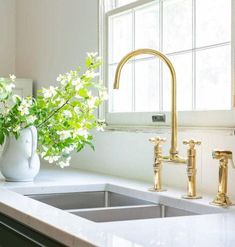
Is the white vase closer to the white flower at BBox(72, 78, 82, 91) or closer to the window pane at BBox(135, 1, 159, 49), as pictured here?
the white flower at BBox(72, 78, 82, 91)

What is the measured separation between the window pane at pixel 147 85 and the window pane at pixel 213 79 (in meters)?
0.31

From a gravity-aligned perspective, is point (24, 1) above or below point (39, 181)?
above

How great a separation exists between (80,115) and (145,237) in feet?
4.03

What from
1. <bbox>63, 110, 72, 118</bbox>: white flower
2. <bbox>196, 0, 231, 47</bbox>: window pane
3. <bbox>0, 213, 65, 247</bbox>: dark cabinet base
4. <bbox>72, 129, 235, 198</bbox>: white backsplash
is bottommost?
<bbox>0, 213, 65, 247</bbox>: dark cabinet base

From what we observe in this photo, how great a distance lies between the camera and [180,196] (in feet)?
6.31

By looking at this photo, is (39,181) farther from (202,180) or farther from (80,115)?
(202,180)

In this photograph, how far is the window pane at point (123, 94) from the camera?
2.69 meters

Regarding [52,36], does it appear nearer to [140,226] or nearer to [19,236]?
[19,236]

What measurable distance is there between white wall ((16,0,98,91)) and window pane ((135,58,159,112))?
0.38m

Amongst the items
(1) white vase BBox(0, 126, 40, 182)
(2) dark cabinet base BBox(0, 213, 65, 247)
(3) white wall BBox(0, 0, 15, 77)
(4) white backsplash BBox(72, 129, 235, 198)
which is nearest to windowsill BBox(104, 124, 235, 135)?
(4) white backsplash BBox(72, 129, 235, 198)

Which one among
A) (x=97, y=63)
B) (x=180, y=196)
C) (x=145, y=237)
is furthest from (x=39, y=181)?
(x=145, y=237)

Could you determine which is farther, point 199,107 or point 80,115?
point 80,115

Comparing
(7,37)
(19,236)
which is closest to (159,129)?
(19,236)

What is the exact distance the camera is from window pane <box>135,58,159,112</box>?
2494 mm
